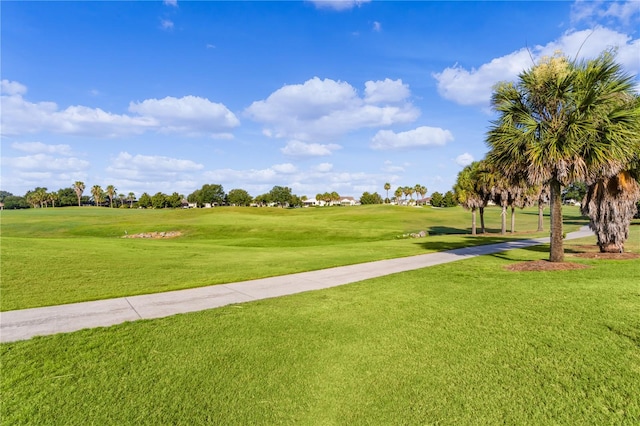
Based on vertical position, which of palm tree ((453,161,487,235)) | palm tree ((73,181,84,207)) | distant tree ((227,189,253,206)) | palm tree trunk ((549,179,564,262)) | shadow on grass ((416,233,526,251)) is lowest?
Result: shadow on grass ((416,233,526,251))

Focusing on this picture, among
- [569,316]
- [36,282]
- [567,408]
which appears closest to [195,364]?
[567,408]

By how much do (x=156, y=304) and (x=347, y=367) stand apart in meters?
5.58

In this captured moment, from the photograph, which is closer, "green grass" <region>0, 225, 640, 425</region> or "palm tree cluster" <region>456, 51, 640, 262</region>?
"green grass" <region>0, 225, 640, 425</region>

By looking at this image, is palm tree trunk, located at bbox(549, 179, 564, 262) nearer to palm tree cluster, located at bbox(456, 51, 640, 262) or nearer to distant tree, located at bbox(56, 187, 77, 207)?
palm tree cluster, located at bbox(456, 51, 640, 262)

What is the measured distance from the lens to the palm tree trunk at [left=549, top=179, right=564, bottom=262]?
12.8m

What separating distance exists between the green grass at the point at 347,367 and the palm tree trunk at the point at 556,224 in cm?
548

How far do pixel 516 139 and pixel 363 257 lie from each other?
27.7 feet

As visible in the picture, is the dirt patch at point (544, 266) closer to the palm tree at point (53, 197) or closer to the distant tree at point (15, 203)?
the palm tree at point (53, 197)

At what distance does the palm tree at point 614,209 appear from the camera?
15.3 m

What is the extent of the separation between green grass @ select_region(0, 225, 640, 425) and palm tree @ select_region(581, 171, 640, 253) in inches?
406

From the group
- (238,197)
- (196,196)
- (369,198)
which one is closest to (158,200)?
(196,196)

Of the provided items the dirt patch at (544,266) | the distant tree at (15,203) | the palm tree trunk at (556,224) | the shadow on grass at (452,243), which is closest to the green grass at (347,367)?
the dirt patch at (544,266)

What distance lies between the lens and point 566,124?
12320 millimetres

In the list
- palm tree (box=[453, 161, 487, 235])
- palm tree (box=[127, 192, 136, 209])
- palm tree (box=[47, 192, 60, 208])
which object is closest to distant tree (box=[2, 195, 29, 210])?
palm tree (box=[47, 192, 60, 208])
